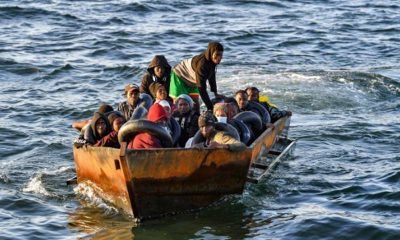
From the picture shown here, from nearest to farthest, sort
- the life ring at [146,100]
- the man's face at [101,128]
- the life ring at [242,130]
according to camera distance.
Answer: the man's face at [101,128]
the life ring at [242,130]
the life ring at [146,100]

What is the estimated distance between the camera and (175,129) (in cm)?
1409

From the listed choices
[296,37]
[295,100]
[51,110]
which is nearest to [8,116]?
[51,110]

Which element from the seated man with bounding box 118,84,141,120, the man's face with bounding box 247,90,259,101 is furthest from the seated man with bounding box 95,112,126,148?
the man's face with bounding box 247,90,259,101

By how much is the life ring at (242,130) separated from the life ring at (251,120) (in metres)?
0.48

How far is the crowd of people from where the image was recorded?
13430mm

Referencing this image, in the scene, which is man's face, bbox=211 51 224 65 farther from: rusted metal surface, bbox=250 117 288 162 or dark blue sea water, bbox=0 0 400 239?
dark blue sea water, bbox=0 0 400 239

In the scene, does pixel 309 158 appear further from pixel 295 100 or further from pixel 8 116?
pixel 8 116

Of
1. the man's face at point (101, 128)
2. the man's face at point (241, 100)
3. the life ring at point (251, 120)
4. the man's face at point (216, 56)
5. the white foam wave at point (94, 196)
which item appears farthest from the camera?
the man's face at point (241, 100)

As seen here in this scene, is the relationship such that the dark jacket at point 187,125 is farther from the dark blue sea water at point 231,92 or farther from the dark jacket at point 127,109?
the dark blue sea water at point 231,92

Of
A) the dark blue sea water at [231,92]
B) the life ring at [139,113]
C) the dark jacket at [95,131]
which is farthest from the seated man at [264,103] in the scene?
→ the dark jacket at [95,131]

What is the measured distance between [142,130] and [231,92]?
9056 mm

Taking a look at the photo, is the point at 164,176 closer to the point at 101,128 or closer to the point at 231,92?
the point at 101,128

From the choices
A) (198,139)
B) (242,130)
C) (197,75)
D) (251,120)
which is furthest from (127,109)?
(198,139)

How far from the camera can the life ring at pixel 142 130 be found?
1291 cm
